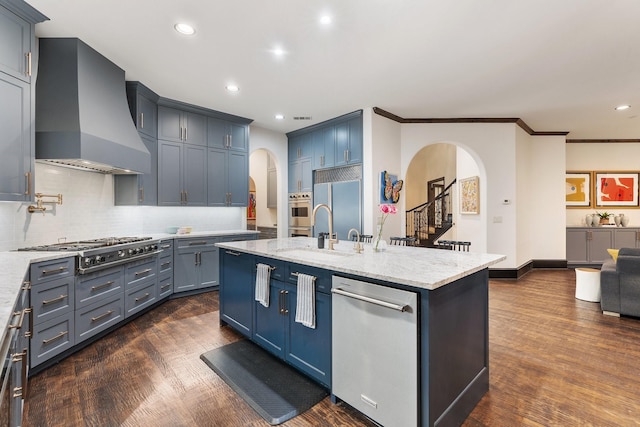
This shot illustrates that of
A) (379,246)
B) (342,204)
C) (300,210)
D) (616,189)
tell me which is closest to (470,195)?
(342,204)

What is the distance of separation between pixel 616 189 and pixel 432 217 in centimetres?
408

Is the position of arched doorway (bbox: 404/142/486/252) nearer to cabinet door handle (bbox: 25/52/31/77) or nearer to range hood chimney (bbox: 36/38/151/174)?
range hood chimney (bbox: 36/38/151/174)

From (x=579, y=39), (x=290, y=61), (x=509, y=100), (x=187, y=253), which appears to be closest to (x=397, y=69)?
(x=290, y=61)

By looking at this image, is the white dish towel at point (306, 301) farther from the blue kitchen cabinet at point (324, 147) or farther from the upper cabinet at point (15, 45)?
the blue kitchen cabinet at point (324, 147)

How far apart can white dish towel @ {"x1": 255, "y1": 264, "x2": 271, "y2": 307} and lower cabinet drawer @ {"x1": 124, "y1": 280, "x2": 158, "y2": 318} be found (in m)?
1.70

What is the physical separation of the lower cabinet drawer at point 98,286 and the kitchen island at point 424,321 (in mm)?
1418

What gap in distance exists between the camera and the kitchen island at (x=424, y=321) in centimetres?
159

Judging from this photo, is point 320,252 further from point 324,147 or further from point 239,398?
point 324,147

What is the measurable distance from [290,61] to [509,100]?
3378 mm

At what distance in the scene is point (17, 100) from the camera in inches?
99.0

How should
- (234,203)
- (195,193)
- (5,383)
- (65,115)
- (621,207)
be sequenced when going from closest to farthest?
(5,383) → (65,115) → (195,193) → (234,203) → (621,207)

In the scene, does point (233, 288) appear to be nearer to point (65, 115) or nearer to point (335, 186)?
point (65, 115)

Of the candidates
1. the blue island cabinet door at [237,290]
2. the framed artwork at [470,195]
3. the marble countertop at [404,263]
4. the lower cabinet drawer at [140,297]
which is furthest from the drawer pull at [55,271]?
the framed artwork at [470,195]

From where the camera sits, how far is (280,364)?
101 inches
